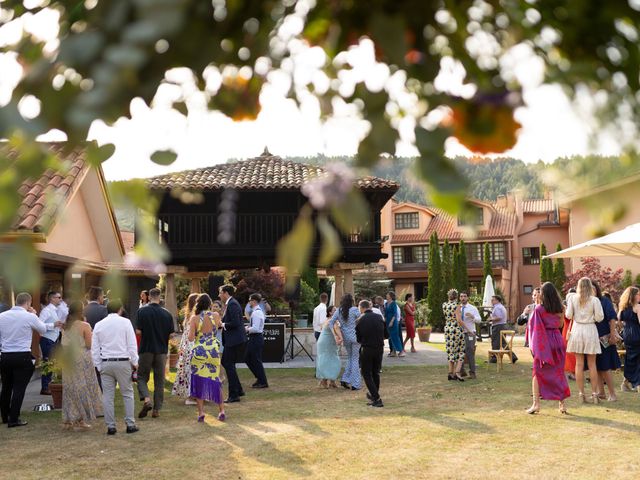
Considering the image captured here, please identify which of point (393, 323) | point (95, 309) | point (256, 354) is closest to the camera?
point (95, 309)

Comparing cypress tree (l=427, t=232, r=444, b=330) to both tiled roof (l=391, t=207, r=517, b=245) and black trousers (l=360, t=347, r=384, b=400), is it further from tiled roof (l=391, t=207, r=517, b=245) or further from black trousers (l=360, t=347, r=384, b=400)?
black trousers (l=360, t=347, r=384, b=400)

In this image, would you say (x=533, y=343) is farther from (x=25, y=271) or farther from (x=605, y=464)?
(x=25, y=271)

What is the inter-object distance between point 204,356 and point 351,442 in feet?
8.39

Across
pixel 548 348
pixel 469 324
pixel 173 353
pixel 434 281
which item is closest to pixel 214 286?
pixel 173 353

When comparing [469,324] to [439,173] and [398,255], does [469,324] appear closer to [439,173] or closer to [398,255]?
[439,173]


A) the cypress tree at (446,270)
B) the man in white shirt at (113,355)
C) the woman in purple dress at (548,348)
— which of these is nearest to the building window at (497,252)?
the cypress tree at (446,270)

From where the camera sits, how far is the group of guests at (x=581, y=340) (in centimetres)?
912

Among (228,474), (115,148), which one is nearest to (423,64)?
(115,148)

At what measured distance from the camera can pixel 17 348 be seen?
889cm

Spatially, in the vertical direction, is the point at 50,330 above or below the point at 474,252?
below

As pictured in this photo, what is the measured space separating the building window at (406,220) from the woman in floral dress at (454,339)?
38079 millimetres

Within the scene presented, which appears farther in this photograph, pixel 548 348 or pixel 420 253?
pixel 420 253

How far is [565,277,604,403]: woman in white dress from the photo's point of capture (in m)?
9.87

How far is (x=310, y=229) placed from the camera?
1.11 m
